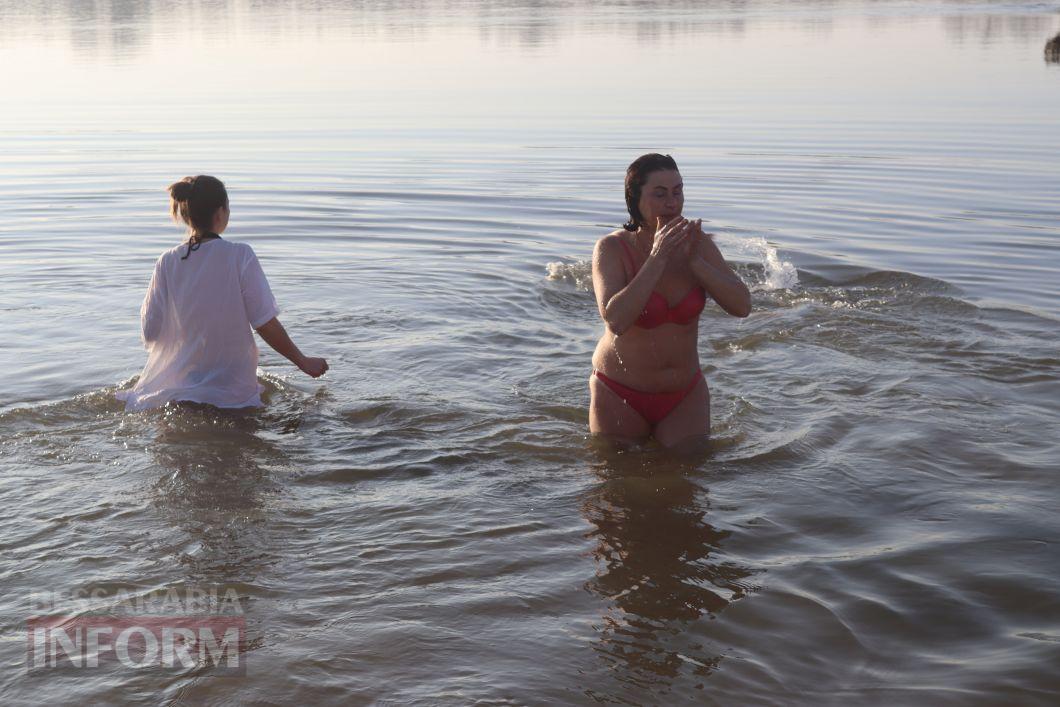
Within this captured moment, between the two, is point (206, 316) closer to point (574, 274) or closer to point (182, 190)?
point (182, 190)

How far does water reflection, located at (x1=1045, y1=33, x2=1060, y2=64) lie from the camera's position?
89.5 ft

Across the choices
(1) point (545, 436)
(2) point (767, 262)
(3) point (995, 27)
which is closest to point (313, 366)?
(1) point (545, 436)

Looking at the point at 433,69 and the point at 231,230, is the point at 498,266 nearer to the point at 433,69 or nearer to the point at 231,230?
the point at 231,230

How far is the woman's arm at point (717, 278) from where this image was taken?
20.2 feet

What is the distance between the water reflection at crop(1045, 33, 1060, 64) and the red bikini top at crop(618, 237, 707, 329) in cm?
2452

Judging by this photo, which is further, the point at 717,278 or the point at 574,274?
the point at 574,274

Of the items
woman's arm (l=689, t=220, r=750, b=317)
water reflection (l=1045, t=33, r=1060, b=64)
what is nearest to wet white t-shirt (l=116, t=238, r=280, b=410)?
woman's arm (l=689, t=220, r=750, b=317)

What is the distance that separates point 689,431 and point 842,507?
105 centimetres

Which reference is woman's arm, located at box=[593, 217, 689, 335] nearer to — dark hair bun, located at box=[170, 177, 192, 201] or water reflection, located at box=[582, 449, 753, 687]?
water reflection, located at box=[582, 449, 753, 687]

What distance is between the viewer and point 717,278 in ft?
20.2

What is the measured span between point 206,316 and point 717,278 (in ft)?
9.82

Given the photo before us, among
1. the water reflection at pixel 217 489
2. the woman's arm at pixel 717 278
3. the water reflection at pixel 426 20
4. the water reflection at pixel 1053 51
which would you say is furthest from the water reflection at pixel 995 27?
the water reflection at pixel 217 489

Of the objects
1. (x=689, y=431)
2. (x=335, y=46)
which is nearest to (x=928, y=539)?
(x=689, y=431)

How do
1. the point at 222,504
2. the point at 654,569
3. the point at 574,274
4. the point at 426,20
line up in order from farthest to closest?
the point at 426,20
the point at 574,274
the point at 222,504
the point at 654,569
